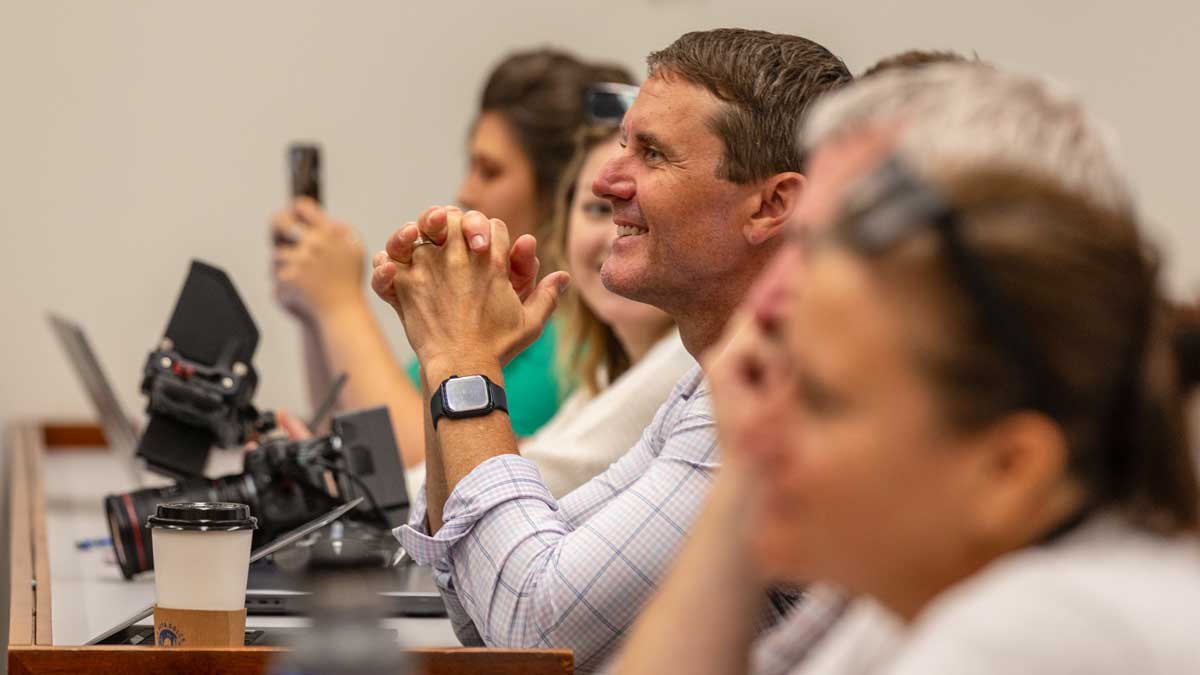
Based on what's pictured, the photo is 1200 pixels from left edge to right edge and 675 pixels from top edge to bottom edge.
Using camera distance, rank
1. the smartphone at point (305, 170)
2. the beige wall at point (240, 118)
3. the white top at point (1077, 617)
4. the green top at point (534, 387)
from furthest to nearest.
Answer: the beige wall at point (240, 118), the smartphone at point (305, 170), the green top at point (534, 387), the white top at point (1077, 617)

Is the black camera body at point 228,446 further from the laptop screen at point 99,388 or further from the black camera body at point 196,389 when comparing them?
the laptop screen at point 99,388

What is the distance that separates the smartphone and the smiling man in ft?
4.61

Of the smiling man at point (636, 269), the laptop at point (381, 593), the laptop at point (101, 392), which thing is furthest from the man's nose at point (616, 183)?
the laptop at point (101, 392)

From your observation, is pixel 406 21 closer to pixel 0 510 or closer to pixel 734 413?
pixel 0 510

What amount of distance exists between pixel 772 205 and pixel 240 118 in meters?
2.38

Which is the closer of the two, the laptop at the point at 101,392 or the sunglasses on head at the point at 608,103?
the sunglasses on head at the point at 608,103

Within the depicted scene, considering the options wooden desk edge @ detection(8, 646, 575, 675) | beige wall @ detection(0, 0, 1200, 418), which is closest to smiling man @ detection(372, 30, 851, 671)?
wooden desk edge @ detection(8, 646, 575, 675)

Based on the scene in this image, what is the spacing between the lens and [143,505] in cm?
172

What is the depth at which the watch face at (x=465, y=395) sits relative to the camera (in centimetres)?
140

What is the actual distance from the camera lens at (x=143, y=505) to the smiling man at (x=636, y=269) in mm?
376

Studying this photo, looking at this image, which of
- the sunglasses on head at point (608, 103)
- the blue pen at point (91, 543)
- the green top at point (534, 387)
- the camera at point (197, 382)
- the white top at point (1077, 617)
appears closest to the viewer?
the white top at point (1077, 617)

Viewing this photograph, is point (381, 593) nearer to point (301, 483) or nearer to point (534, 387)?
point (301, 483)


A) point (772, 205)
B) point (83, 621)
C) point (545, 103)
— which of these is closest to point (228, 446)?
point (83, 621)

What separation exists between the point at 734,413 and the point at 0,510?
8.53ft
